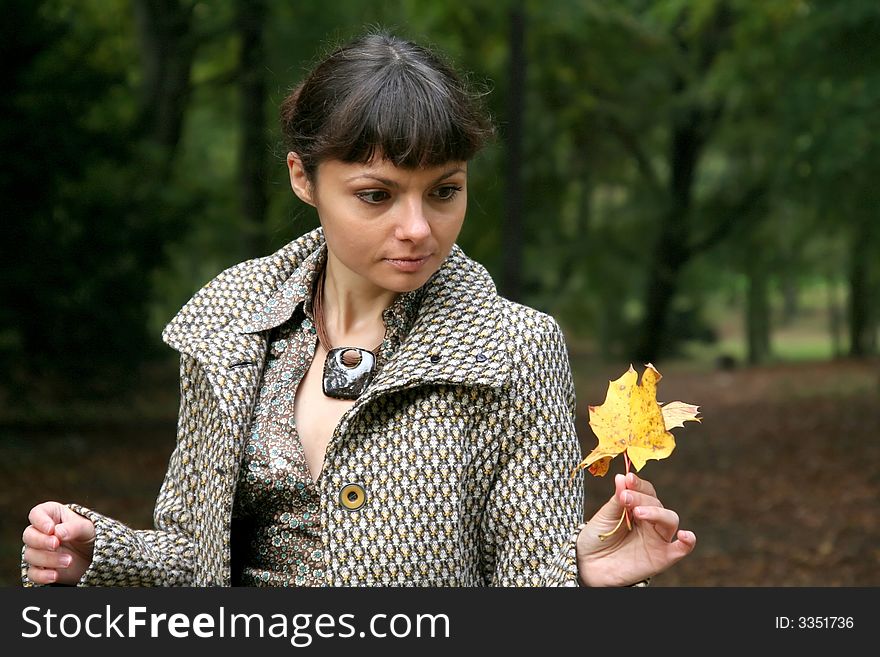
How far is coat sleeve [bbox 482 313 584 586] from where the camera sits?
7.03 ft

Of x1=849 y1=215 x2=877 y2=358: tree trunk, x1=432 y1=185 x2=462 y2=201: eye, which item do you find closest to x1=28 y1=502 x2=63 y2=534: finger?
x1=432 y1=185 x2=462 y2=201: eye

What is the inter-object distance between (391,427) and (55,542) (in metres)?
0.66

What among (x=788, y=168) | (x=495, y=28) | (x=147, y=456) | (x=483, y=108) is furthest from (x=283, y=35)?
(x=483, y=108)

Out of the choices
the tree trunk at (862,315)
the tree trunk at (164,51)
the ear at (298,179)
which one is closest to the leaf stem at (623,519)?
the ear at (298,179)

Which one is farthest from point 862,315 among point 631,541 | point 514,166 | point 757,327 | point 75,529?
point 75,529

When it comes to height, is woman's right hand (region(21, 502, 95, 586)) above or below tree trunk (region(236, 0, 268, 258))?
below

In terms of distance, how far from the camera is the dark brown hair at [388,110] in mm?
2102

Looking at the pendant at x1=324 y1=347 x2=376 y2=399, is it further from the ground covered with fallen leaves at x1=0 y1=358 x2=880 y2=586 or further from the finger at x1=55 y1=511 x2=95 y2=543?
the ground covered with fallen leaves at x1=0 y1=358 x2=880 y2=586

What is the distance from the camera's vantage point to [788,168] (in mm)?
10398

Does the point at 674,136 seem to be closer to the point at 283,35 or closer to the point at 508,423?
the point at 283,35

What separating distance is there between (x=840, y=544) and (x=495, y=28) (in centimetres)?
879

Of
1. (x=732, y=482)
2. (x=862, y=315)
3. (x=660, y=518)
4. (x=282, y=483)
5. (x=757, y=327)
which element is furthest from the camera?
(x=757, y=327)

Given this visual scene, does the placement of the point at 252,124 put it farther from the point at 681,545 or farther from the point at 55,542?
the point at 681,545

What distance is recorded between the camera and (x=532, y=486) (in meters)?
2.16
